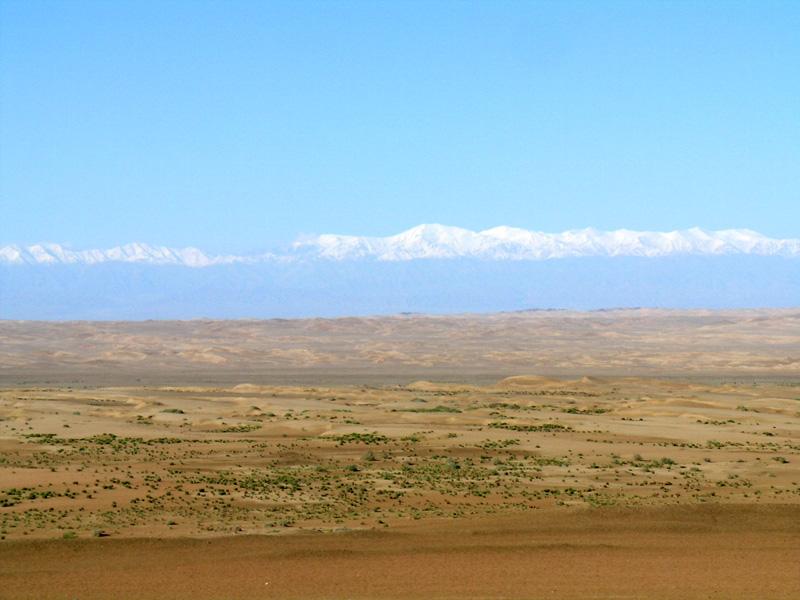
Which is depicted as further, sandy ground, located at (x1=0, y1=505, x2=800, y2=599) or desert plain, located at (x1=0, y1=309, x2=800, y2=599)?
Result: desert plain, located at (x1=0, y1=309, x2=800, y2=599)

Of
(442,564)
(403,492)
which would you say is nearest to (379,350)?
(403,492)

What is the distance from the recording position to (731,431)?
156 ft

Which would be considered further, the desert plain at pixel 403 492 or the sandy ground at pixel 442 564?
the desert plain at pixel 403 492

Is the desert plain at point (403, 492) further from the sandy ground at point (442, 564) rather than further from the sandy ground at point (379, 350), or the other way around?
the sandy ground at point (379, 350)

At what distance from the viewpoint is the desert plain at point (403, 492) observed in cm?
2184

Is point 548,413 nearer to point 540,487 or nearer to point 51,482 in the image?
point 540,487

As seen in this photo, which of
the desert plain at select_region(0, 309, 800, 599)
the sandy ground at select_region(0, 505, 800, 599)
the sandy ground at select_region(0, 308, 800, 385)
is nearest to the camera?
the sandy ground at select_region(0, 505, 800, 599)

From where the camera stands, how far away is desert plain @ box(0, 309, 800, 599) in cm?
2184

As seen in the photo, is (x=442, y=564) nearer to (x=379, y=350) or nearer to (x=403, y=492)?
(x=403, y=492)

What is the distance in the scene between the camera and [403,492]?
30.9 metres

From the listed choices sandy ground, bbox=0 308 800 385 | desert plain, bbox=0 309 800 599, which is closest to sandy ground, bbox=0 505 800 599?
desert plain, bbox=0 309 800 599

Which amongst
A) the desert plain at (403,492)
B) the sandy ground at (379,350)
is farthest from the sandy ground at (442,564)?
the sandy ground at (379,350)

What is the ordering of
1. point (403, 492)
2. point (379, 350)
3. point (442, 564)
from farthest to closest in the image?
point (379, 350) → point (403, 492) → point (442, 564)

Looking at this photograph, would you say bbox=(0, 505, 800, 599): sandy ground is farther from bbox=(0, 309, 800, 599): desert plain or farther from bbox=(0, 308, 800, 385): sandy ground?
bbox=(0, 308, 800, 385): sandy ground
